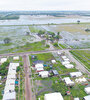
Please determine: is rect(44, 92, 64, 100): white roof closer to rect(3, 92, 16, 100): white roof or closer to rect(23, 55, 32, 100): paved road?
rect(23, 55, 32, 100): paved road

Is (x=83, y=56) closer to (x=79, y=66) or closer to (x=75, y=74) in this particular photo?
(x=79, y=66)

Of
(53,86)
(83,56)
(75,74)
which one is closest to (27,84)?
(53,86)

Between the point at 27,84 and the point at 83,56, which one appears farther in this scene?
the point at 83,56

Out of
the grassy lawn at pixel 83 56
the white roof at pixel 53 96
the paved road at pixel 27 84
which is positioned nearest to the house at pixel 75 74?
the grassy lawn at pixel 83 56

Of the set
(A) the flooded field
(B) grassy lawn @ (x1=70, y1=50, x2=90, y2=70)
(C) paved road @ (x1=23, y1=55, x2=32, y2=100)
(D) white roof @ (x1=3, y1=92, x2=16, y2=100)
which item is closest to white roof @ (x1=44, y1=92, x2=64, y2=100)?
(C) paved road @ (x1=23, y1=55, x2=32, y2=100)

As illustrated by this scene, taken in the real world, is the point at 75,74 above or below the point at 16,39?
below

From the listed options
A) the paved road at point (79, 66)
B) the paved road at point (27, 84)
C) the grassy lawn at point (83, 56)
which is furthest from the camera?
the grassy lawn at point (83, 56)

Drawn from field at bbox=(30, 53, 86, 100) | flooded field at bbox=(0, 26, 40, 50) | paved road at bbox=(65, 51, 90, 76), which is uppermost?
flooded field at bbox=(0, 26, 40, 50)

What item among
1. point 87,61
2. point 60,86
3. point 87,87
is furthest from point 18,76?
point 87,61

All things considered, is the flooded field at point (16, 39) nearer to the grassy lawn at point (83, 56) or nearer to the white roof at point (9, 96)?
the grassy lawn at point (83, 56)
